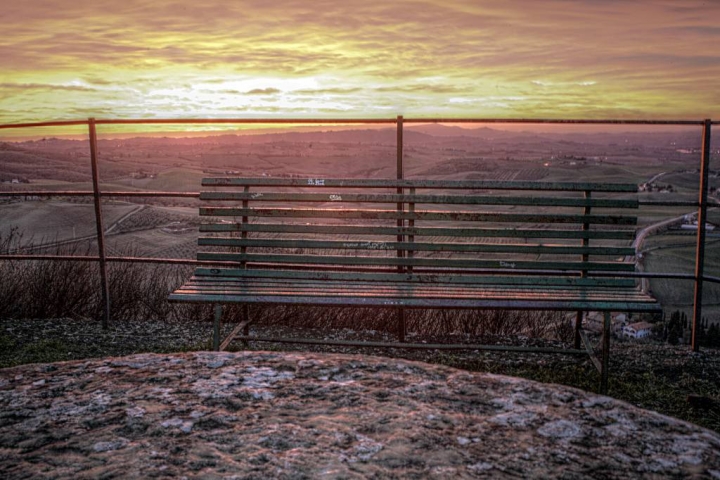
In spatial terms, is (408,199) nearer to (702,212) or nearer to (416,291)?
(416,291)

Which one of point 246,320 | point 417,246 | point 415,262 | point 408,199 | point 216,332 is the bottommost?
point 246,320

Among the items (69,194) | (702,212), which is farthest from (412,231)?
(69,194)

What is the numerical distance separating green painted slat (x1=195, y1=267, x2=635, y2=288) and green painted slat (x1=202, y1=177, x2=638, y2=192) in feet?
1.82

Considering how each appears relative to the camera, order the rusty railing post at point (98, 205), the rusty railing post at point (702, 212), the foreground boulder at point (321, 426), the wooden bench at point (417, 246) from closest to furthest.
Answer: the foreground boulder at point (321, 426) < the wooden bench at point (417, 246) < the rusty railing post at point (702, 212) < the rusty railing post at point (98, 205)

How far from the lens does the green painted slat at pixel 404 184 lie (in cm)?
400

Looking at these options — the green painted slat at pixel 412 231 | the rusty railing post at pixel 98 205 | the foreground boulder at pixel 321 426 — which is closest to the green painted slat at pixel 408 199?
the green painted slat at pixel 412 231

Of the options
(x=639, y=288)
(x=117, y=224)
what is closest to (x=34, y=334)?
(x=639, y=288)

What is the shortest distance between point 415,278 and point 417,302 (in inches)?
17.9

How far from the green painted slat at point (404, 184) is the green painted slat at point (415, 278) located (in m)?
0.56

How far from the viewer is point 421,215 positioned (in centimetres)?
404

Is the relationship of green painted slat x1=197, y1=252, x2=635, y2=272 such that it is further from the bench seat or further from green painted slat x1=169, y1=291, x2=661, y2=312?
green painted slat x1=169, y1=291, x2=661, y2=312

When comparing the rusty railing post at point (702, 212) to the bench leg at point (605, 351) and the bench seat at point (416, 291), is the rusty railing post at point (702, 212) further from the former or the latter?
the bench leg at point (605, 351)

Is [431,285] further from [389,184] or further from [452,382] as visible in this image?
[452,382]

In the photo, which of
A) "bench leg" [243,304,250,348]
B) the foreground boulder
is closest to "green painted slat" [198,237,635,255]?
"bench leg" [243,304,250,348]
